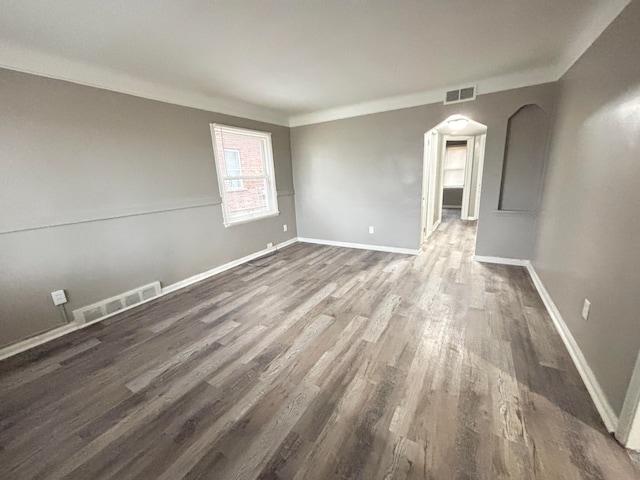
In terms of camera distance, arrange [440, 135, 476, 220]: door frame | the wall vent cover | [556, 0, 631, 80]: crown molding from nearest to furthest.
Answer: [556, 0, 631, 80]: crown molding, the wall vent cover, [440, 135, 476, 220]: door frame

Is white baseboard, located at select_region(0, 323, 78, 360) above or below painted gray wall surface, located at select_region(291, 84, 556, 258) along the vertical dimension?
below

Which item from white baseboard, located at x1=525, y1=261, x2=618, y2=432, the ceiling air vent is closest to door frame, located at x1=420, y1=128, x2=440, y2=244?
the ceiling air vent

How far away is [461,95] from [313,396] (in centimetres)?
403

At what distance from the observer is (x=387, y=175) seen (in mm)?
4312

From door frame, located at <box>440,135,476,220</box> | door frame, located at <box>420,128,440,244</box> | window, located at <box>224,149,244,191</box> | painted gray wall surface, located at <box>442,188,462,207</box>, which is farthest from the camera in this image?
painted gray wall surface, located at <box>442,188,462,207</box>

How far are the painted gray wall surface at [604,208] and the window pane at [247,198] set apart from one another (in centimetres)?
404

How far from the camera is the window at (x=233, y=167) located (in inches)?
156

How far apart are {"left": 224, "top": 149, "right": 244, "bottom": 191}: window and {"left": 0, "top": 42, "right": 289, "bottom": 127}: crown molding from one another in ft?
1.90

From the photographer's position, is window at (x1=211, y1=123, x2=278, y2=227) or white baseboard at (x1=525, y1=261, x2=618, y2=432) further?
window at (x1=211, y1=123, x2=278, y2=227)

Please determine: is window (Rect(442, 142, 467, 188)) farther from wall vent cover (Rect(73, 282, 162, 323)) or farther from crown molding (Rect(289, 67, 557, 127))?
wall vent cover (Rect(73, 282, 162, 323))

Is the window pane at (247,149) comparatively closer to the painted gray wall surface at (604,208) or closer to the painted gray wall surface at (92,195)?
the painted gray wall surface at (92,195)

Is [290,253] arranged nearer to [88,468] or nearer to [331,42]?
[331,42]

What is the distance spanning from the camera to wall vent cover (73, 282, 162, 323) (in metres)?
2.59

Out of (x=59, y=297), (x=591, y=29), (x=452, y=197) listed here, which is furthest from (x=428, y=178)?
(x=59, y=297)
